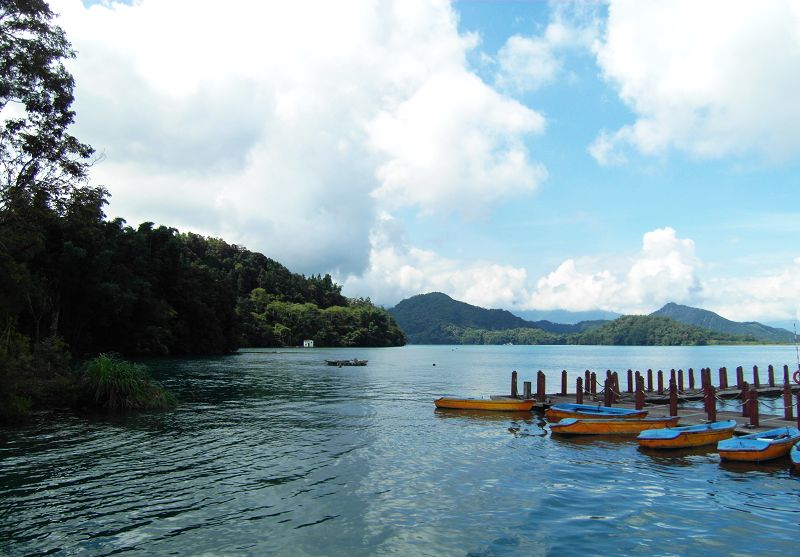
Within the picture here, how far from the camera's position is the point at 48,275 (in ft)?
212

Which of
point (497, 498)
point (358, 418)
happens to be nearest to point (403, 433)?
Result: point (358, 418)

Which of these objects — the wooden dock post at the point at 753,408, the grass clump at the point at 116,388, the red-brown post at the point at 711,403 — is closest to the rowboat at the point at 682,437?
the wooden dock post at the point at 753,408

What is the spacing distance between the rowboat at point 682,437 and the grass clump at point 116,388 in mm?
25752

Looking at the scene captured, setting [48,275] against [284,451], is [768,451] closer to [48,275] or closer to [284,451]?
[284,451]

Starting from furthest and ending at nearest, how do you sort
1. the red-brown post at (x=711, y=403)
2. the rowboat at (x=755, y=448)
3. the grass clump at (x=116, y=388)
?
1. the grass clump at (x=116, y=388)
2. the red-brown post at (x=711, y=403)
3. the rowboat at (x=755, y=448)

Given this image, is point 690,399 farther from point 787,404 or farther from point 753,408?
point 753,408

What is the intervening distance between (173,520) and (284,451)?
798 centimetres

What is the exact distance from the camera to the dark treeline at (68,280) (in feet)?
79.7

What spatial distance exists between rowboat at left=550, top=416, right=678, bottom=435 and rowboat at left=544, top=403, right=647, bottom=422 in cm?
58

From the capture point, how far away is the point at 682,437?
21.5 metres

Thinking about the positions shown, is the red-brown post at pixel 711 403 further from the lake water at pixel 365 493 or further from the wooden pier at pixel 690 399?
the lake water at pixel 365 493

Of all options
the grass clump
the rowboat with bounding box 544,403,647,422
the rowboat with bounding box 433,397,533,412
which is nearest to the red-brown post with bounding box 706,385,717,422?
the rowboat with bounding box 544,403,647,422

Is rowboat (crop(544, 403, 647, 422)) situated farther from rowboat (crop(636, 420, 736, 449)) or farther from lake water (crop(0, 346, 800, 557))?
rowboat (crop(636, 420, 736, 449))

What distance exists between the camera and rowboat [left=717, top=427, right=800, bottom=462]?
18875 millimetres
